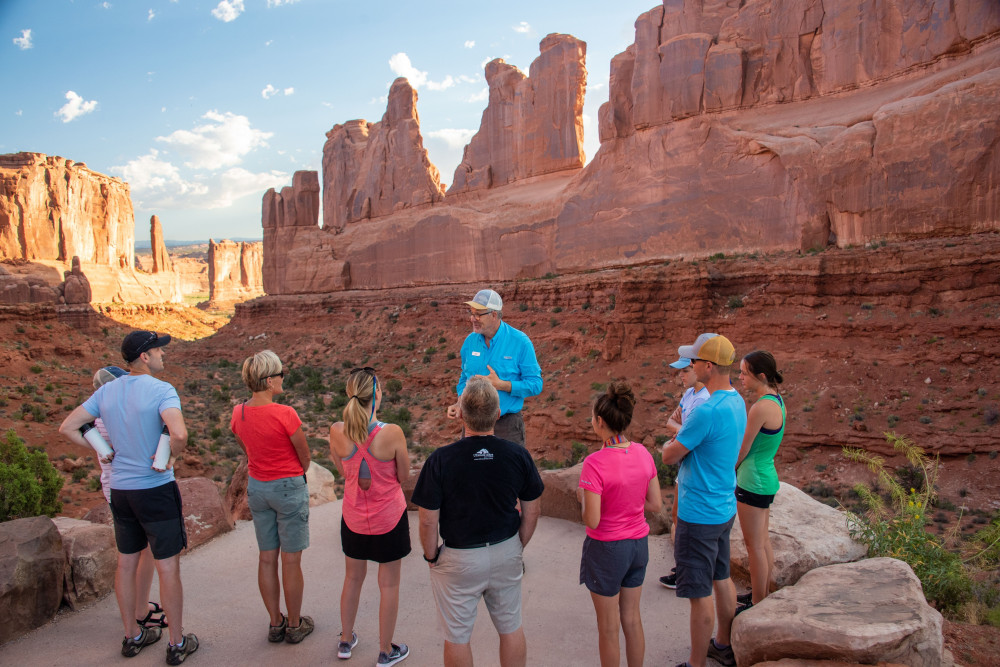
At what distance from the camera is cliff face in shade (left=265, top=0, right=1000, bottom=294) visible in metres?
13.6

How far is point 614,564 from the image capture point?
3.06 metres

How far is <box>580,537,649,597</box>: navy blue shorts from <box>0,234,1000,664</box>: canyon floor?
2.21m

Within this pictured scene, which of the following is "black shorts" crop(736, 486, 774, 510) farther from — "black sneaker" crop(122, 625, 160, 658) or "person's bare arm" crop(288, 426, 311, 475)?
"black sneaker" crop(122, 625, 160, 658)

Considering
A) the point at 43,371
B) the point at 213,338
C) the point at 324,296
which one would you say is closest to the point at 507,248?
the point at 324,296

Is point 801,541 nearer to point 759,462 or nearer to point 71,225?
point 759,462

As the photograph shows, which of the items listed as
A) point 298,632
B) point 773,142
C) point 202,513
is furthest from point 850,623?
point 773,142

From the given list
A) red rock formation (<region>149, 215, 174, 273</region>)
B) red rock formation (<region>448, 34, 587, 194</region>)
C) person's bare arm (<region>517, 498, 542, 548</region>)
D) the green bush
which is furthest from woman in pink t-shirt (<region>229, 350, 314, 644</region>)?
red rock formation (<region>149, 215, 174, 273</region>)

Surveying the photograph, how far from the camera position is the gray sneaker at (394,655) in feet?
11.6

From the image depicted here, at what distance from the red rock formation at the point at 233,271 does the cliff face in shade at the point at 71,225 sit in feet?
44.3

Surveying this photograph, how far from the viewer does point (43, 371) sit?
1877cm

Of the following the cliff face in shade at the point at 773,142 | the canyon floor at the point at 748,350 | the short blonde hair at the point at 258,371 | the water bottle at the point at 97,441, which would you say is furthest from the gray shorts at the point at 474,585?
the cliff face in shade at the point at 773,142

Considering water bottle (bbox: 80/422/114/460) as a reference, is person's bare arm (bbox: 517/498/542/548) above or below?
below

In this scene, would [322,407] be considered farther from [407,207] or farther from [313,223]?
[313,223]

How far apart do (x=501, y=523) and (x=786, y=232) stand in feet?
53.7
